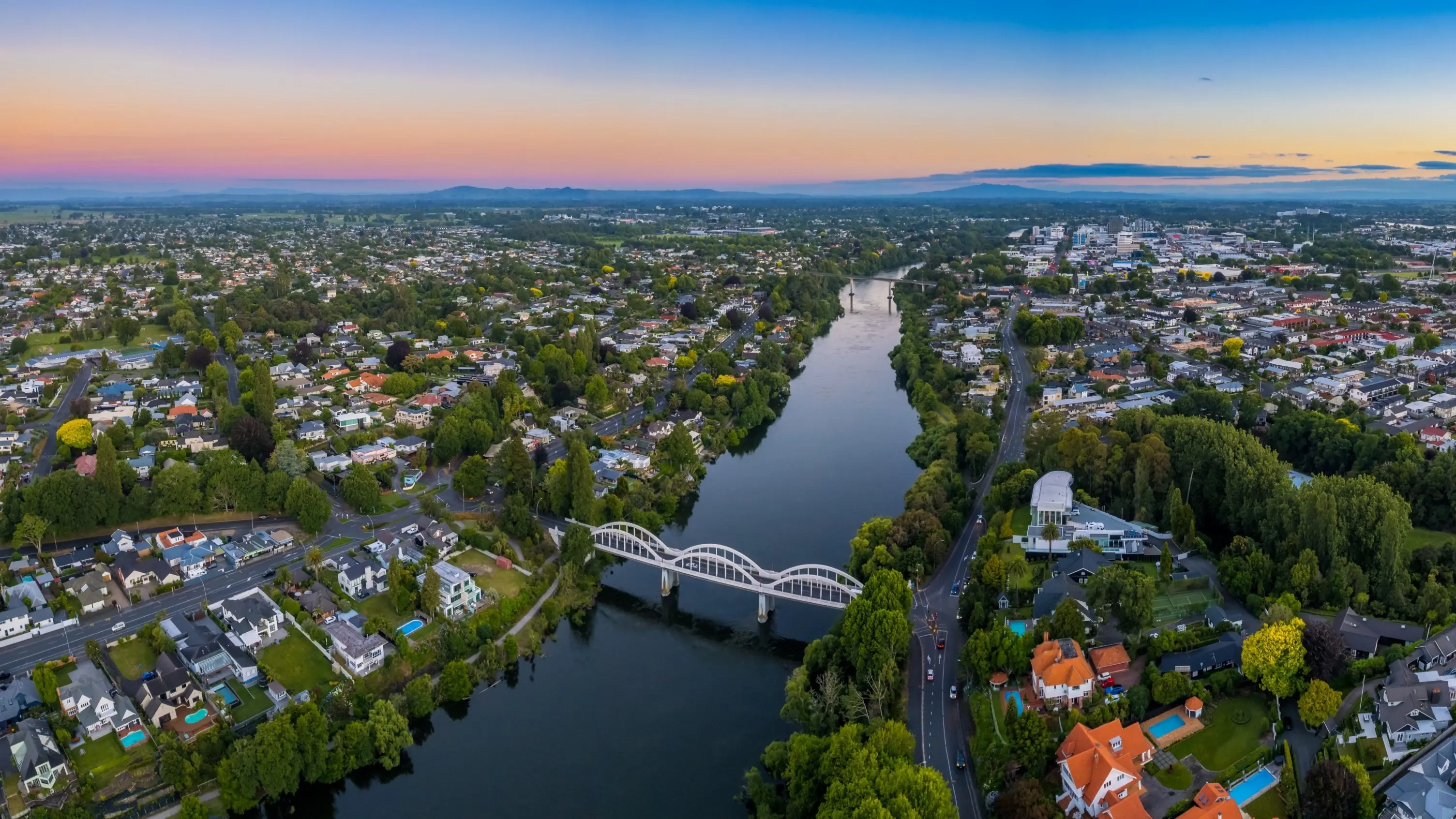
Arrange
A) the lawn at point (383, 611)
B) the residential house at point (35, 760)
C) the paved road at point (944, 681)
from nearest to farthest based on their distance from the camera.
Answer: the residential house at point (35, 760) < the paved road at point (944, 681) < the lawn at point (383, 611)

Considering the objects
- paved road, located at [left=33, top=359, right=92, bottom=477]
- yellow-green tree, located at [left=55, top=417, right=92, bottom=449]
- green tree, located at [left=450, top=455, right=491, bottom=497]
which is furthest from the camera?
yellow-green tree, located at [left=55, top=417, right=92, bottom=449]

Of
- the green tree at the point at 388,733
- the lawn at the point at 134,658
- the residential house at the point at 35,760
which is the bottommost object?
the green tree at the point at 388,733

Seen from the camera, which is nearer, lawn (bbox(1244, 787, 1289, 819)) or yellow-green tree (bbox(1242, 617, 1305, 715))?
lawn (bbox(1244, 787, 1289, 819))

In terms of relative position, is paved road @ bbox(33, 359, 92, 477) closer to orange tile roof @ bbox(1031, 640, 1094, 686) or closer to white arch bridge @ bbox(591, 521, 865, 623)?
white arch bridge @ bbox(591, 521, 865, 623)

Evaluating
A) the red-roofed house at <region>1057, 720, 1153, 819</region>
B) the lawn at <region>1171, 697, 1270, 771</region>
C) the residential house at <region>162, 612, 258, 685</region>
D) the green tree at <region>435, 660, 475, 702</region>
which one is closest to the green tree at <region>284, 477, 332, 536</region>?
the residential house at <region>162, 612, 258, 685</region>

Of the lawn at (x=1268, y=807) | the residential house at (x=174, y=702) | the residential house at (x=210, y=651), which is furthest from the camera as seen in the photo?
the residential house at (x=210, y=651)

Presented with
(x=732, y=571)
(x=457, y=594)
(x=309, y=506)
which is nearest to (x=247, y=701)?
(x=457, y=594)

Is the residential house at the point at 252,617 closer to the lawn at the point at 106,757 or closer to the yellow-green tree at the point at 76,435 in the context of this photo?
the lawn at the point at 106,757

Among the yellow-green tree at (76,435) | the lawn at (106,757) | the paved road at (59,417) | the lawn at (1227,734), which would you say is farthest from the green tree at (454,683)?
the yellow-green tree at (76,435)
